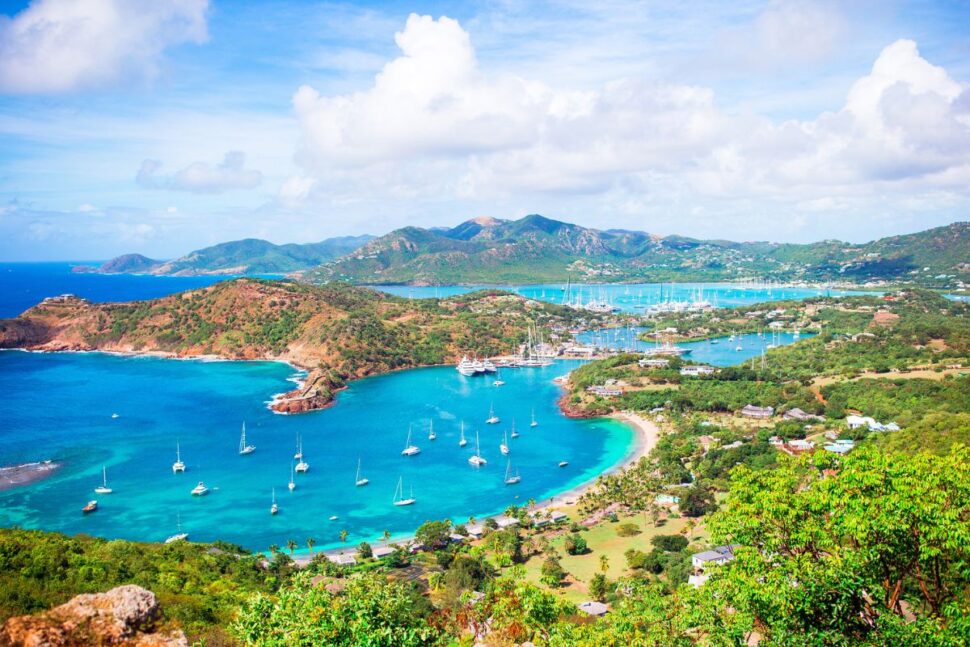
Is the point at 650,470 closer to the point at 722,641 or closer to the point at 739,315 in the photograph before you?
the point at 722,641

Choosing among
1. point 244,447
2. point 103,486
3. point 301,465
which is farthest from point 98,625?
point 244,447

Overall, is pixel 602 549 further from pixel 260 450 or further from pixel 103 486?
pixel 103 486

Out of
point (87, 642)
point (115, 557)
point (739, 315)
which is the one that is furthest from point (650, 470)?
point (739, 315)

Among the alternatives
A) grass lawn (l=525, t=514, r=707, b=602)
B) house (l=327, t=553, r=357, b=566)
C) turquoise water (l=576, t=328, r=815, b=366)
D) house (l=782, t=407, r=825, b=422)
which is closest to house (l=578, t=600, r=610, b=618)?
grass lawn (l=525, t=514, r=707, b=602)

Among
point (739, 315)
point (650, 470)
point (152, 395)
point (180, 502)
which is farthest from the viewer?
point (739, 315)

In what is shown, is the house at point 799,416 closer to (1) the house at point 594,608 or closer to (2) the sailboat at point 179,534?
(1) the house at point 594,608

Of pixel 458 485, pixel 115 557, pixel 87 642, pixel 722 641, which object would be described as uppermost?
pixel 722 641
